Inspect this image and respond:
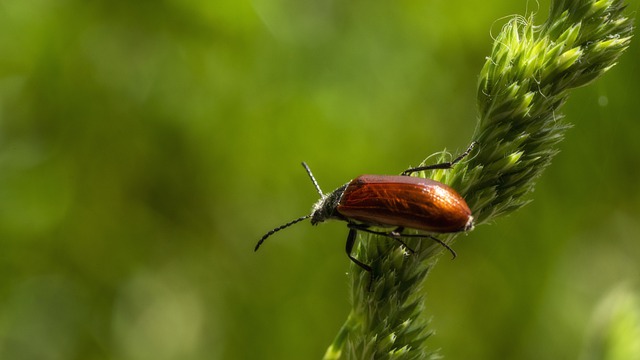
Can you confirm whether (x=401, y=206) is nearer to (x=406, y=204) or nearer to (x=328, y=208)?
(x=406, y=204)

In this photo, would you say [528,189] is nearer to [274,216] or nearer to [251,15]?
[274,216]

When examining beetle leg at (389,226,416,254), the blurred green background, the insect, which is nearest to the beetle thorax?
the insect

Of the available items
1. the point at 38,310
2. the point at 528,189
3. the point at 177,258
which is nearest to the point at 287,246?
the point at 177,258

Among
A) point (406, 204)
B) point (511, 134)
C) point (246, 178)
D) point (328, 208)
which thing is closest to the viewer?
point (511, 134)

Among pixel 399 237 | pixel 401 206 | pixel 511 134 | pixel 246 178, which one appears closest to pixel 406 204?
pixel 401 206

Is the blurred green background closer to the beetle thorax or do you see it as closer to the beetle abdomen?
the beetle thorax

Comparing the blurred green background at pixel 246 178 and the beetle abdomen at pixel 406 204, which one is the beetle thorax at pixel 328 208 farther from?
the blurred green background at pixel 246 178
